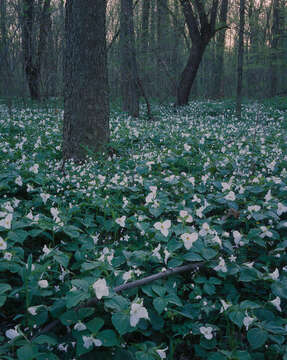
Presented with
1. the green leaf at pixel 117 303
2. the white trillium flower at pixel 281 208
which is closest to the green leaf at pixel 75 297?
the green leaf at pixel 117 303

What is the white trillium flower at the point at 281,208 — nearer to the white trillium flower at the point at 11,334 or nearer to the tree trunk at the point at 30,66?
the white trillium flower at the point at 11,334

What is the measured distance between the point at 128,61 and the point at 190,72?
3394 millimetres

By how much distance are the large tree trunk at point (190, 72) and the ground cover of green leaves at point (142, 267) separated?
382 inches

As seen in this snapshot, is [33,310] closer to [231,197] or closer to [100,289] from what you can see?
[100,289]

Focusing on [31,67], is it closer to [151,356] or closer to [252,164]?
[252,164]

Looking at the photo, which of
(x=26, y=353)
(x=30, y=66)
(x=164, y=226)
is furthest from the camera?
(x=30, y=66)

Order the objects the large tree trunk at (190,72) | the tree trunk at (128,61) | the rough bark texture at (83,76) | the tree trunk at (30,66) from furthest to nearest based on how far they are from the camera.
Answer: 1. the large tree trunk at (190,72)
2. the tree trunk at (30,66)
3. the tree trunk at (128,61)
4. the rough bark texture at (83,76)

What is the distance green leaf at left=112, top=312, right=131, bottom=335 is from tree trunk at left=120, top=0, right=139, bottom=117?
835cm

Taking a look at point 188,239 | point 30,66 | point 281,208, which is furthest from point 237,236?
point 30,66

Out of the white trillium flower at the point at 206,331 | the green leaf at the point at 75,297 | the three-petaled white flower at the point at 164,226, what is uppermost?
the three-petaled white flower at the point at 164,226

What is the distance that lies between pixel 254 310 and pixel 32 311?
1241mm

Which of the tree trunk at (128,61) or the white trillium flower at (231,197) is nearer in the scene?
the white trillium flower at (231,197)

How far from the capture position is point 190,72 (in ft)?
43.3

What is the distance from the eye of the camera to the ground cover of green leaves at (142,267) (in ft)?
5.42
